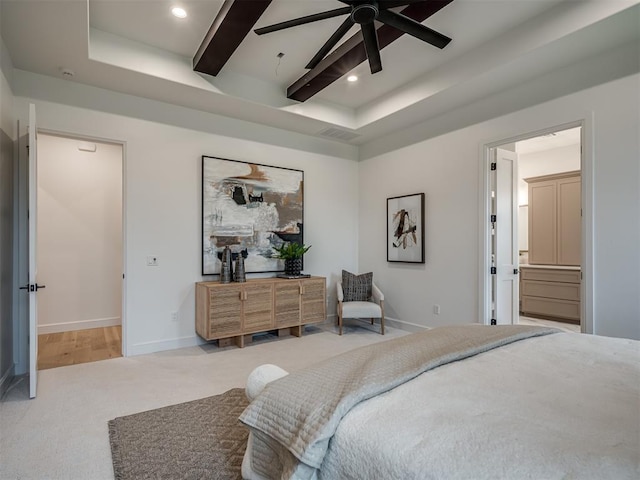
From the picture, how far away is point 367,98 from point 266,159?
5.08 ft

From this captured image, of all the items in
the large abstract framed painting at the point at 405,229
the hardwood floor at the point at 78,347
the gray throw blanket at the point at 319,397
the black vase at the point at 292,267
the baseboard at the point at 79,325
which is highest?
the large abstract framed painting at the point at 405,229

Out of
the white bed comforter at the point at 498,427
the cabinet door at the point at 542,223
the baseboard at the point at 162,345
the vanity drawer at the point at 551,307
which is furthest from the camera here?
the cabinet door at the point at 542,223

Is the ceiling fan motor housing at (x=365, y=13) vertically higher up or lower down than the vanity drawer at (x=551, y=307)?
higher up

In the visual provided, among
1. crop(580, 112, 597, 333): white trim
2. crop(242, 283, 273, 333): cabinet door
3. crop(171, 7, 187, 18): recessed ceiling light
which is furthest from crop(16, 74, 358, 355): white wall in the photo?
crop(580, 112, 597, 333): white trim

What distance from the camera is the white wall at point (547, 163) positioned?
18.3 feet

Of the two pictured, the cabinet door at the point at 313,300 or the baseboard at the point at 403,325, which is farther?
the baseboard at the point at 403,325

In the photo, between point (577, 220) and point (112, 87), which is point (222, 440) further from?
point (577, 220)

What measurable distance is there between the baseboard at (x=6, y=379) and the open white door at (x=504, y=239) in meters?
4.63

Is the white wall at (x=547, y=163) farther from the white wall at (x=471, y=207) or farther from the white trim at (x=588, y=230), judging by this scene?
the white trim at (x=588, y=230)

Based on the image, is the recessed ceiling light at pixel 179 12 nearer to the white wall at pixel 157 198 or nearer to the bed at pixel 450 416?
the white wall at pixel 157 198

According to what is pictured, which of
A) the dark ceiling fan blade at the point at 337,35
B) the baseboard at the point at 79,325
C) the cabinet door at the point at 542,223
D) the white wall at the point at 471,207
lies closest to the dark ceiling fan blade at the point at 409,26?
the dark ceiling fan blade at the point at 337,35

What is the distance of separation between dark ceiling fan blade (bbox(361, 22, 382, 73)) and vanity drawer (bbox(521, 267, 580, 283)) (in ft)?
14.0

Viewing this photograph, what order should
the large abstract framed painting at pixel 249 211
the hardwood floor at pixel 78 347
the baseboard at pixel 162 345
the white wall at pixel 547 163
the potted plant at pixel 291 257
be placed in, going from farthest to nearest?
the white wall at pixel 547 163, the potted plant at pixel 291 257, the large abstract framed painting at pixel 249 211, the baseboard at pixel 162 345, the hardwood floor at pixel 78 347

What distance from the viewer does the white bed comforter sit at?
80cm
